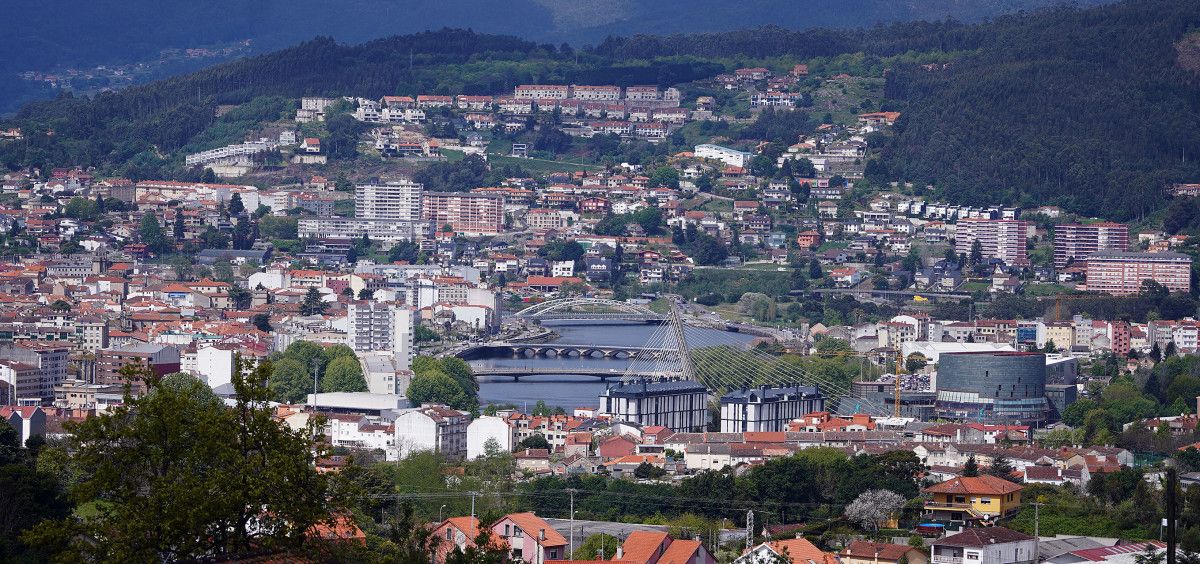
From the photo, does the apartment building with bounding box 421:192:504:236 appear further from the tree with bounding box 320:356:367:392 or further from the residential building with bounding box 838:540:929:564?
the residential building with bounding box 838:540:929:564

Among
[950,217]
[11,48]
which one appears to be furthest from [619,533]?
[11,48]

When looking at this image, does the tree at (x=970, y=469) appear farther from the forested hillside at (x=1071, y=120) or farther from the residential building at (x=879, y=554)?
the forested hillside at (x=1071, y=120)

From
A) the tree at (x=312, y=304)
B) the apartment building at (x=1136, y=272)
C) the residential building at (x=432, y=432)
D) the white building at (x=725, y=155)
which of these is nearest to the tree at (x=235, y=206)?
the tree at (x=312, y=304)

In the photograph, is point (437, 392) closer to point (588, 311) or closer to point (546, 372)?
point (546, 372)

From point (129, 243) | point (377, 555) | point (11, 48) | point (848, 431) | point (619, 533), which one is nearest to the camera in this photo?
point (377, 555)

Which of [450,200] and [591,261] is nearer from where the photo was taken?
[591,261]

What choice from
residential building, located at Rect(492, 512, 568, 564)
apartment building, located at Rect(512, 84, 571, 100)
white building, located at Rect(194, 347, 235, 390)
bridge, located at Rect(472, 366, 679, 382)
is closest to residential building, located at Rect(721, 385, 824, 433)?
bridge, located at Rect(472, 366, 679, 382)

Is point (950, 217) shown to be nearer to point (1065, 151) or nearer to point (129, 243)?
point (1065, 151)

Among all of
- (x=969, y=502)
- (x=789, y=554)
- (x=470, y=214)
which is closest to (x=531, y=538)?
(x=789, y=554)
